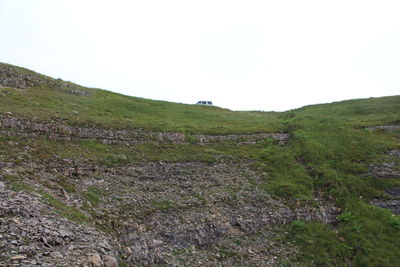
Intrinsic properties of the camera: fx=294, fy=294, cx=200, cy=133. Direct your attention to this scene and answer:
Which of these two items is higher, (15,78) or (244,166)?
(15,78)

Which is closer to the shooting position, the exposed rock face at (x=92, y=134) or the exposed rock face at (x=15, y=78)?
the exposed rock face at (x=92, y=134)

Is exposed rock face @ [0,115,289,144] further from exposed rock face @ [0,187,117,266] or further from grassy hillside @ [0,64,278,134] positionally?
exposed rock face @ [0,187,117,266]

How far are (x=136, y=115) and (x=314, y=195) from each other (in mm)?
24624

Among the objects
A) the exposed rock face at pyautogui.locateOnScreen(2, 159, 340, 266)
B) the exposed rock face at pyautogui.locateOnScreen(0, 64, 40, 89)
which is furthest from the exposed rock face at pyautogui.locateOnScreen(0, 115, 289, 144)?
the exposed rock face at pyautogui.locateOnScreen(0, 64, 40, 89)

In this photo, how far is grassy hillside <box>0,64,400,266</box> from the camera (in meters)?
19.6

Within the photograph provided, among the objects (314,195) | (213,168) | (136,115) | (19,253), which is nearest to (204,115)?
(136,115)

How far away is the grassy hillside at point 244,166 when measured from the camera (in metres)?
19.6

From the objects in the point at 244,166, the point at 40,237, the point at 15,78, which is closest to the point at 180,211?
the point at 40,237

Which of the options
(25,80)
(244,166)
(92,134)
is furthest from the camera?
(25,80)

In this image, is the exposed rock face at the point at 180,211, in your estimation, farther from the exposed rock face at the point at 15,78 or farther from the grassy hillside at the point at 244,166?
the exposed rock face at the point at 15,78

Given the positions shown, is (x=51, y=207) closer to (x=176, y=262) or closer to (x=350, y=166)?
(x=176, y=262)

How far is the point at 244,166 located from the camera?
1168 inches

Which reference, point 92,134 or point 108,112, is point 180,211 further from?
point 108,112

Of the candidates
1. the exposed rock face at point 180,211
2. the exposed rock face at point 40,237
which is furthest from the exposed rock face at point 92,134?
the exposed rock face at point 40,237
